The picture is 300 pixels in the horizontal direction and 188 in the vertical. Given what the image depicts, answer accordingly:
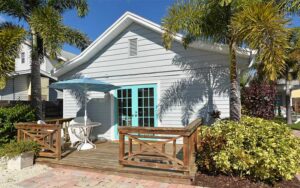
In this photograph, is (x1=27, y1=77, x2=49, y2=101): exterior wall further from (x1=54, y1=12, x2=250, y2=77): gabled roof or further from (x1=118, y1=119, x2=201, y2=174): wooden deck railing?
(x1=118, y1=119, x2=201, y2=174): wooden deck railing

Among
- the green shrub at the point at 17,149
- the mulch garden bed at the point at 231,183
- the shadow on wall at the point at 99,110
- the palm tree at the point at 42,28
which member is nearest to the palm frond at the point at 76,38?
the palm tree at the point at 42,28

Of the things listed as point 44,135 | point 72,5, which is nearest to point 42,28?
point 72,5

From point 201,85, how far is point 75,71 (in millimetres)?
5782

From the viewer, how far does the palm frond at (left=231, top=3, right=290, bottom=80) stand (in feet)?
16.7

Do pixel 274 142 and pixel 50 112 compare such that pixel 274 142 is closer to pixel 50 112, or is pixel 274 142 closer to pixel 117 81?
pixel 117 81

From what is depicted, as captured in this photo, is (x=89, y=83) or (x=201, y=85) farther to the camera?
(x=201, y=85)

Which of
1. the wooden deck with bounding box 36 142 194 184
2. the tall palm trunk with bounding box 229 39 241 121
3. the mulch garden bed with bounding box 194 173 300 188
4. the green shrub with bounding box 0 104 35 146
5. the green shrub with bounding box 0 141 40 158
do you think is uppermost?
the tall palm trunk with bounding box 229 39 241 121

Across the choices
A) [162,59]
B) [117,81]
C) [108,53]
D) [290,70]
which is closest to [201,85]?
[162,59]

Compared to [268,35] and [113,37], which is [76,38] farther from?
[268,35]

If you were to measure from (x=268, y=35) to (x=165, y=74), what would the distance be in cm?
425

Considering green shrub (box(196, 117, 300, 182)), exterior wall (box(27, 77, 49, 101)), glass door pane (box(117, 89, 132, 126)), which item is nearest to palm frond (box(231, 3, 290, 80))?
green shrub (box(196, 117, 300, 182))

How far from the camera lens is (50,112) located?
1658 cm

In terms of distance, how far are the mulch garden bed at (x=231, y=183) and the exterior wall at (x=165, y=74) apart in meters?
3.07

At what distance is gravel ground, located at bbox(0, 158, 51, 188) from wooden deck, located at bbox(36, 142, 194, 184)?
1.12 ft
